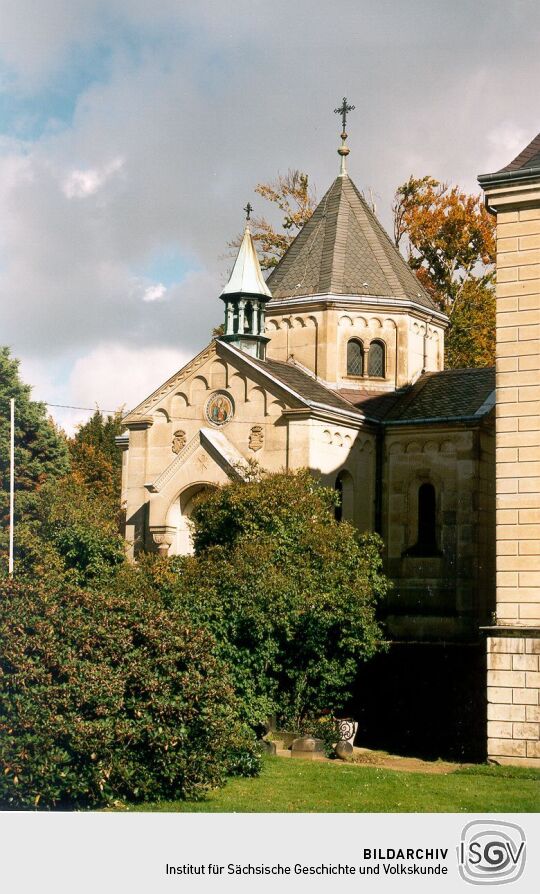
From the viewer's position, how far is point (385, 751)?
2566 centimetres

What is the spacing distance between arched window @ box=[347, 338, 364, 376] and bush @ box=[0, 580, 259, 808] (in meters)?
20.8

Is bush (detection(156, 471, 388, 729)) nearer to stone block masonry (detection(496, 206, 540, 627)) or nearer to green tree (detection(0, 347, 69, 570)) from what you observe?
stone block masonry (detection(496, 206, 540, 627))

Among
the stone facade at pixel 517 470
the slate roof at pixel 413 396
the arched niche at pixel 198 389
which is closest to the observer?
the stone facade at pixel 517 470

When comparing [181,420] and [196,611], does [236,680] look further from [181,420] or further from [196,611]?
[181,420]

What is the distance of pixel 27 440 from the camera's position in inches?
1882

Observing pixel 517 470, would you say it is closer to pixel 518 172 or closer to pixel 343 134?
pixel 518 172

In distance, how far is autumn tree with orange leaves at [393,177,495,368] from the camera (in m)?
45.9

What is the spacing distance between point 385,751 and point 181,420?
13.9m

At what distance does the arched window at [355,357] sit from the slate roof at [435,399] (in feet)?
3.35

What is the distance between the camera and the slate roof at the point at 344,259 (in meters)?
39.4

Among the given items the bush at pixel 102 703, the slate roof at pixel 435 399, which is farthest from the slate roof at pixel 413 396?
the bush at pixel 102 703

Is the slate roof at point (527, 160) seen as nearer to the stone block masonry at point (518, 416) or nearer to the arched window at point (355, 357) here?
the stone block masonry at point (518, 416)
